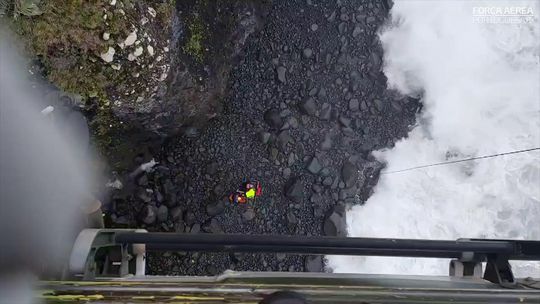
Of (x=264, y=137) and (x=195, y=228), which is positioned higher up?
(x=264, y=137)

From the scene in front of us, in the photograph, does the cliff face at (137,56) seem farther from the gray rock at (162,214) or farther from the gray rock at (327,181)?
the gray rock at (327,181)

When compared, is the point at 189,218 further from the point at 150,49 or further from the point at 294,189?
the point at 150,49

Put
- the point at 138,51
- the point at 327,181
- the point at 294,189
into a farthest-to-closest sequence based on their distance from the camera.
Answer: the point at 327,181
the point at 294,189
the point at 138,51

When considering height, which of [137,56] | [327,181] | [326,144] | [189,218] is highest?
[137,56]

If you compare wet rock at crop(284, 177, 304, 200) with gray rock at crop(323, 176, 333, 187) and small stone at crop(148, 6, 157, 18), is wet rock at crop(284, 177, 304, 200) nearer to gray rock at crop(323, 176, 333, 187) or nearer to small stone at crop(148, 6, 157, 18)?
gray rock at crop(323, 176, 333, 187)

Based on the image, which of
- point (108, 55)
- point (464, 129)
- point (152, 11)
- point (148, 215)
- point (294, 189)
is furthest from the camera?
point (464, 129)

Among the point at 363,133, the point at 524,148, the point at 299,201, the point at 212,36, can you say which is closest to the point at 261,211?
the point at 299,201

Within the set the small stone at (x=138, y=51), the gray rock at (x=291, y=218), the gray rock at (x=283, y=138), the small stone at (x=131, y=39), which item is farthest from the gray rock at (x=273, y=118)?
the small stone at (x=131, y=39)

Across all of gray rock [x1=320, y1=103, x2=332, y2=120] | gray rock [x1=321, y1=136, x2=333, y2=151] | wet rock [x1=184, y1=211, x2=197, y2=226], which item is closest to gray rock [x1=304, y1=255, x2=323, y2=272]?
gray rock [x1=321, y1=136, x2=333, y2=151]

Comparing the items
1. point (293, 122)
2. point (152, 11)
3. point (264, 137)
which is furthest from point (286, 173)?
point (152, 11)
